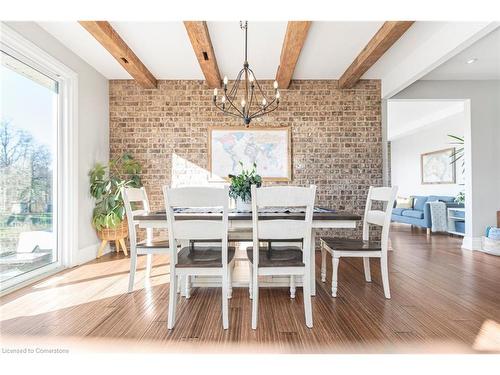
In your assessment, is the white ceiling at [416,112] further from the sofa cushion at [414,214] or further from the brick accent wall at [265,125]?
the sofa cushion at [414,214]

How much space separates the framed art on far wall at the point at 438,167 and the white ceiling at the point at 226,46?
4.52 meters

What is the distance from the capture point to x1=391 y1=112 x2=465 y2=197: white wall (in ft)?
23.5

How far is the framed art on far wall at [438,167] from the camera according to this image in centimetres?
725

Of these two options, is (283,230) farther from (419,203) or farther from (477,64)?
(419,203)

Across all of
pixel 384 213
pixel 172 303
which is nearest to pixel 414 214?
pixel 384 213

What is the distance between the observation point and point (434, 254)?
4391 mm

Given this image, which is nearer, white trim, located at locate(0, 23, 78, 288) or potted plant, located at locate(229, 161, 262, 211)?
potted plant, located at locate(229, 161, 262, 211)

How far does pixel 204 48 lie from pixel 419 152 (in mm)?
7595

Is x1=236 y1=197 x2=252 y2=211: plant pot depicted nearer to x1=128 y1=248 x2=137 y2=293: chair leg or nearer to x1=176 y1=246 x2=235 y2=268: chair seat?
x1=176 y1=246 x2=235 y2=268: chair seat

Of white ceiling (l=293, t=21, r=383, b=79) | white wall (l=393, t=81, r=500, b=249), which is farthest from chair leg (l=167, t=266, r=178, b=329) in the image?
white wall (l=393, t=81, r=500, b=249)

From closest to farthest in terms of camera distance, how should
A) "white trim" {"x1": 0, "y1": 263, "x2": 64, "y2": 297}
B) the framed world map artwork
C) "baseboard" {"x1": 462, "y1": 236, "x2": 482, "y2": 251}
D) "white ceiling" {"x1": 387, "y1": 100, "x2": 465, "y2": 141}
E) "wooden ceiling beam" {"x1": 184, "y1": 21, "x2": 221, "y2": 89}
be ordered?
1. "white trim" {"x1": 0, "y1": 263, "x2": 64, "y2": 297}
2. "wooden ceiling beam" {"x1": 184, "y1": 21, "x2": 221, "y2": 89}
3. "baseboard" {"x1": 462, "y1": 236, "x2": 482, "y2": 251}
4. the framed world map artwork
5. "white ceiling" {"x1": 387, "y1": 100, "x2": 465, "y2": 141}

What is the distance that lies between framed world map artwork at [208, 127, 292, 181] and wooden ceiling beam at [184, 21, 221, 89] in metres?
0.83

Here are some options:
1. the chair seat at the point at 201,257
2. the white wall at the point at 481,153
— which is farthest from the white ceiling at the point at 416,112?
the chair seat at the point at 201,257

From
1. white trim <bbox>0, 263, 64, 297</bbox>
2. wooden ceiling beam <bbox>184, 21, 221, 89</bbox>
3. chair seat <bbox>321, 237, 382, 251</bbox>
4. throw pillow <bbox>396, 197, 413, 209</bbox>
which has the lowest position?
white trim <bbox>0, 263, 64, 297</bbox>
